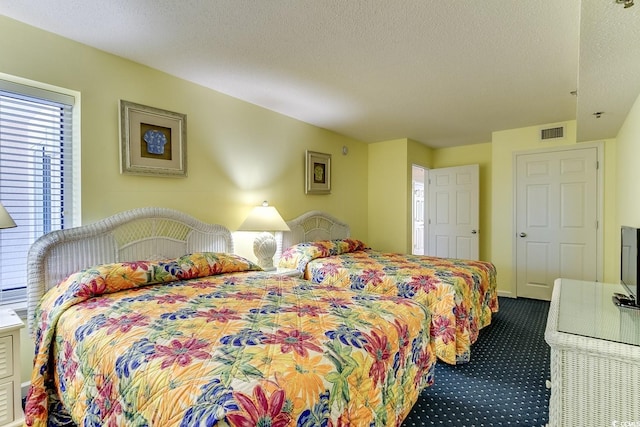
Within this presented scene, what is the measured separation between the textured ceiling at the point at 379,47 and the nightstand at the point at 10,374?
5.78 ft

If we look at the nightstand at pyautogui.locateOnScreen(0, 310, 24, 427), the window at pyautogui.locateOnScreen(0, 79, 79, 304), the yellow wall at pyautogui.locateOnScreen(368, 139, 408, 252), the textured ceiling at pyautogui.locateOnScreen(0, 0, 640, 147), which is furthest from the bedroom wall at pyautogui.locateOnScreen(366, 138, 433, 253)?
the nightstand at pyautogui.locateOnScreen(0, 310, 24, 427)

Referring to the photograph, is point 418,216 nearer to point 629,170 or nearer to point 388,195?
point 388,195

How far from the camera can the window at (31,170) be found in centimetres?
204

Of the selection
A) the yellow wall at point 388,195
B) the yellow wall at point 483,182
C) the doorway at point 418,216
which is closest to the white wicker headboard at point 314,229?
the yellow wall at point 388,195

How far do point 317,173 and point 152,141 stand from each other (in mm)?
2100

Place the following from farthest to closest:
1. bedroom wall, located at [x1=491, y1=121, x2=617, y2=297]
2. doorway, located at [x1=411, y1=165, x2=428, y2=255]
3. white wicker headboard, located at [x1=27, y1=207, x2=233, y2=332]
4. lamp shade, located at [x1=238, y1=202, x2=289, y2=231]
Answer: doorway, located at [x1=411, y1=165, x2=428, y2=255], bedroom wall, located at [x1=491, y1=121, x2=617, y2=297], lamp shade, located at [x1=238, y1=202, x2=289, y2=231], white wicker headboard, located at [x1=27, y1=207, x2=233, y2=332]

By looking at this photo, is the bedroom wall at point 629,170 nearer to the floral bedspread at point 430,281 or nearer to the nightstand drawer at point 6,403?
the floral bedspread at point 430,281

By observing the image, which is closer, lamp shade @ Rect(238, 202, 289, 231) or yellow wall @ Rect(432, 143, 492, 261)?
lamp shade @ Rect(238, 202, 289, 231)

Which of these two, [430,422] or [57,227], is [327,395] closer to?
[430,422]

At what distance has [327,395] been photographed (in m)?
1.05

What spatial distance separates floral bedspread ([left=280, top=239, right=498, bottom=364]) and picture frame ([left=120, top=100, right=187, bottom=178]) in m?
1.46

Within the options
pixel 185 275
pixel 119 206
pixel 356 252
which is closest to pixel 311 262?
pixel 356 252

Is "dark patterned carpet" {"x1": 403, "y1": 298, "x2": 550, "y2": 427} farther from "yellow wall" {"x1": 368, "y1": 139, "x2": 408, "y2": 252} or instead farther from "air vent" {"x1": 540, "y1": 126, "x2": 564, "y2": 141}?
"air vent" {"x1": 540, "y1": 126, "x2": 564, "y2": 141}

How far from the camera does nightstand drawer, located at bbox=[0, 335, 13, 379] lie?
1612mm
